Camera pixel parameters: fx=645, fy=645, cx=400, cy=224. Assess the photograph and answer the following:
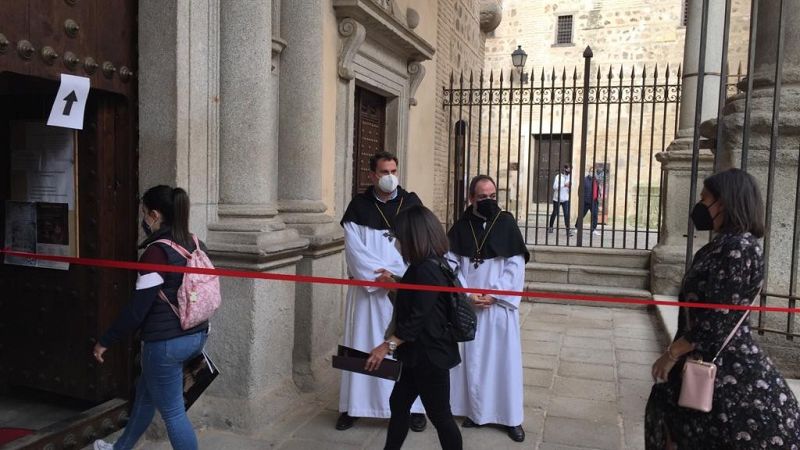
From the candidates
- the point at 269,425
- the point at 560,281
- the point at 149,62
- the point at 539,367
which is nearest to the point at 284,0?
the point at 149,62

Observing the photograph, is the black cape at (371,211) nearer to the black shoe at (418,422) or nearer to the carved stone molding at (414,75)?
the black shoe at (418,422)

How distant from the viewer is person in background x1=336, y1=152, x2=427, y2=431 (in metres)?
4.23

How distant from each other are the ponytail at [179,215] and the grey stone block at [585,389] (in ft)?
10.8

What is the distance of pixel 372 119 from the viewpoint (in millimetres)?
7891

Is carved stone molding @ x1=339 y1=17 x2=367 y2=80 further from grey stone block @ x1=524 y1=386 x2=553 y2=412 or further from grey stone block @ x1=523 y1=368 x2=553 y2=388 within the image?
grey stone block @ x1=524 y1=386 x2=553 y2=412

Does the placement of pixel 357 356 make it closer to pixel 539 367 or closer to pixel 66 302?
pixel 66 302

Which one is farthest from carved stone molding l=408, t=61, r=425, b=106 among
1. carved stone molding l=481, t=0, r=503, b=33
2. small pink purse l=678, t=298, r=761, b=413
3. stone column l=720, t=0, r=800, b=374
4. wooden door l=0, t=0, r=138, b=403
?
carved stone molding l=481, t=0, r=503, b=33

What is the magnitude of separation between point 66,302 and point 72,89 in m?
1.47

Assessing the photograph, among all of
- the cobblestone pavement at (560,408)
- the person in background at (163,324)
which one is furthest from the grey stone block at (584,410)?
the person in background at (163,324)

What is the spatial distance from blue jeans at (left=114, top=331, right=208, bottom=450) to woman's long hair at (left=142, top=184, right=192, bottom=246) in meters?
0.50

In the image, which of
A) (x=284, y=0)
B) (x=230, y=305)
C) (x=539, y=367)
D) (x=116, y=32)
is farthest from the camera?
(x=539, y=367)

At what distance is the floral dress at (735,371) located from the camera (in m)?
2.48

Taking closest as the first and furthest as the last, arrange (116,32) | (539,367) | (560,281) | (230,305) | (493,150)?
(116,32) → (230,305) → (539,367) → (560,281) → (493,150)


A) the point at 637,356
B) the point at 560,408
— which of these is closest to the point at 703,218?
the point at 560,408
